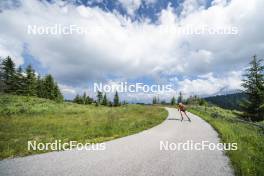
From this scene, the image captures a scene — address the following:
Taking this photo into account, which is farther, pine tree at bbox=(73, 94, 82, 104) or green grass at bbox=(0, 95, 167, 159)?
pine tree at bbox=(73, 94, 82, 104)

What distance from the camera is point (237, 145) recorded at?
9.08 metres

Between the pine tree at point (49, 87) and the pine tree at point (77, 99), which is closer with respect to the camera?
the pine tree at point (49, 87)

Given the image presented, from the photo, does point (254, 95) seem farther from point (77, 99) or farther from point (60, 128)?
point (77, 99)

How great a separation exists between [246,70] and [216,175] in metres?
41.0

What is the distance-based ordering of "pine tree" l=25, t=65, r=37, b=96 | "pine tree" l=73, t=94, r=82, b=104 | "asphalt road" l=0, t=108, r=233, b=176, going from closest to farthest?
1. "asphalt road" l=0, t=108, r=233, b=176
2. "pine tree" l=25, t=65, r=37, b=96
3. "pine tree" l=73, t=94, r=82, b=104

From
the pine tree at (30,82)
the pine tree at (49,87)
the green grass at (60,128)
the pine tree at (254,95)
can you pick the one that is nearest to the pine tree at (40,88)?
the pine tree at (49,87)

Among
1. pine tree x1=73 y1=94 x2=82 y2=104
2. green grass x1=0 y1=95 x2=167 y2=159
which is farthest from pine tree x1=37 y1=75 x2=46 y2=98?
green grass x1=0 y1=95 x2=167 y2=159

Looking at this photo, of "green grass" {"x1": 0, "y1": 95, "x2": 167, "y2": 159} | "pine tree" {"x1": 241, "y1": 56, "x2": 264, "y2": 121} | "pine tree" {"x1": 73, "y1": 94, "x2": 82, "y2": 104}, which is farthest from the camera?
"pine tree" {"x1": 73, "y1": 94, "x2": 82, "y2": 104}

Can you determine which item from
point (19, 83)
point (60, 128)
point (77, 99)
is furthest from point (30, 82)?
Answer: point (60, 128)

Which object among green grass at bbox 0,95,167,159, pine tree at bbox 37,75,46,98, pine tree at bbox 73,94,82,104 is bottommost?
green grass at bbox 0,95,167,159

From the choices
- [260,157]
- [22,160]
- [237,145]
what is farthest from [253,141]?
[22,160]

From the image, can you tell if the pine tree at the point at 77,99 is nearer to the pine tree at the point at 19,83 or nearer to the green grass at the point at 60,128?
the pine tree at the point at 19,83

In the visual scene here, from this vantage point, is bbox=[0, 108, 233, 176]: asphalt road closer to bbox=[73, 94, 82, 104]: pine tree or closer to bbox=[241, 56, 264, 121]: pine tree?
bbox=[241, 56, 264, 121]: pine tree

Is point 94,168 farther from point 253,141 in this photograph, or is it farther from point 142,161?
point 253,141
